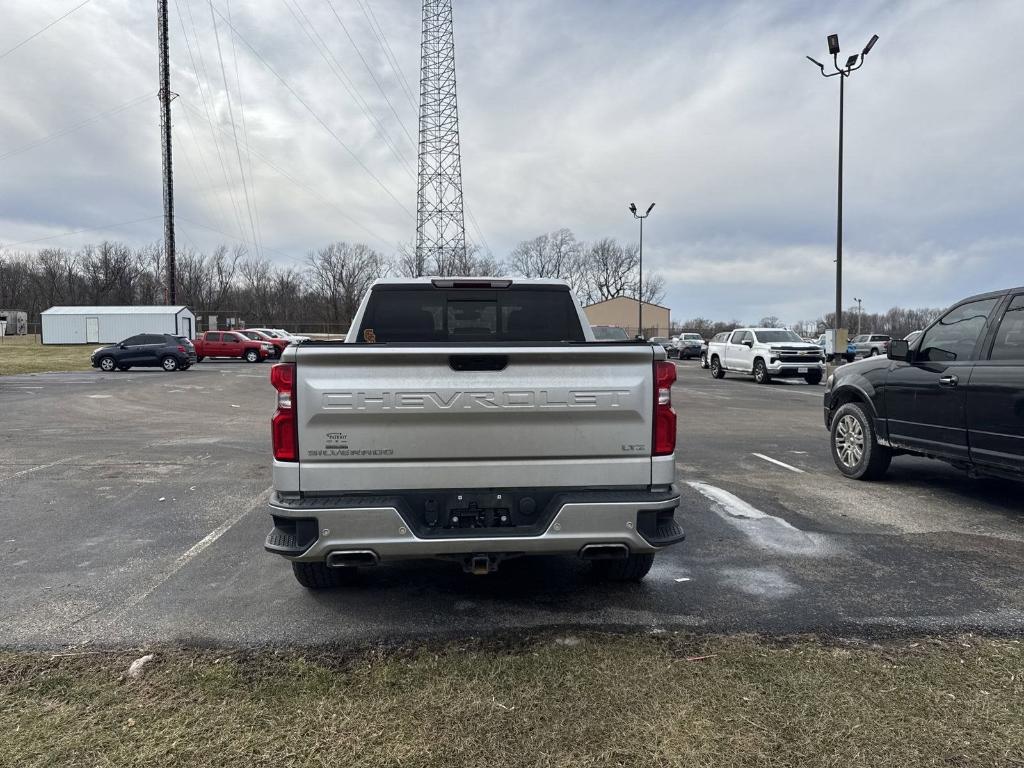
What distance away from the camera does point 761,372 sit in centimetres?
2302

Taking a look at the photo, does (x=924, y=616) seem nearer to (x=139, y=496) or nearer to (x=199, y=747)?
(x=199, y=747)

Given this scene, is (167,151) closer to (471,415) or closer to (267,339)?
(267,339)

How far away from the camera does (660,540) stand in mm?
3299

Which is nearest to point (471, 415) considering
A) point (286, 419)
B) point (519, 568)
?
point (286, 419)

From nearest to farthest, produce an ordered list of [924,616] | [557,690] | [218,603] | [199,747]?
1. [199,747]
2. [557,690]
3. [924,616]
4. [218,603]

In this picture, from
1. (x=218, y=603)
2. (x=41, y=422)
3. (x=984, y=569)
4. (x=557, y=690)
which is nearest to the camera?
(x=557, y=690)

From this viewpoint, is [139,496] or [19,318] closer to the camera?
[139,496]

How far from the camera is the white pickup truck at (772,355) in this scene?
875 inches

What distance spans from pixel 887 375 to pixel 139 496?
25.5ft

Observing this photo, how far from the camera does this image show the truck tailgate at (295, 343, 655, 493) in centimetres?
309

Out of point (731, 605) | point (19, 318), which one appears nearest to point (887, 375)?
point (731, 605)

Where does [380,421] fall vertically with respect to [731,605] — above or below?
above

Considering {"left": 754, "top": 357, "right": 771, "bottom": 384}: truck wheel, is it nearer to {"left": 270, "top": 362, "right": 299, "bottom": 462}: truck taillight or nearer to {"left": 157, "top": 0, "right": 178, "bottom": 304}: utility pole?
{"left": 270, "top": 362, "right": 299, "bottom": 462}: truck taillight

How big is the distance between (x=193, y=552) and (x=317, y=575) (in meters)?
1.54
